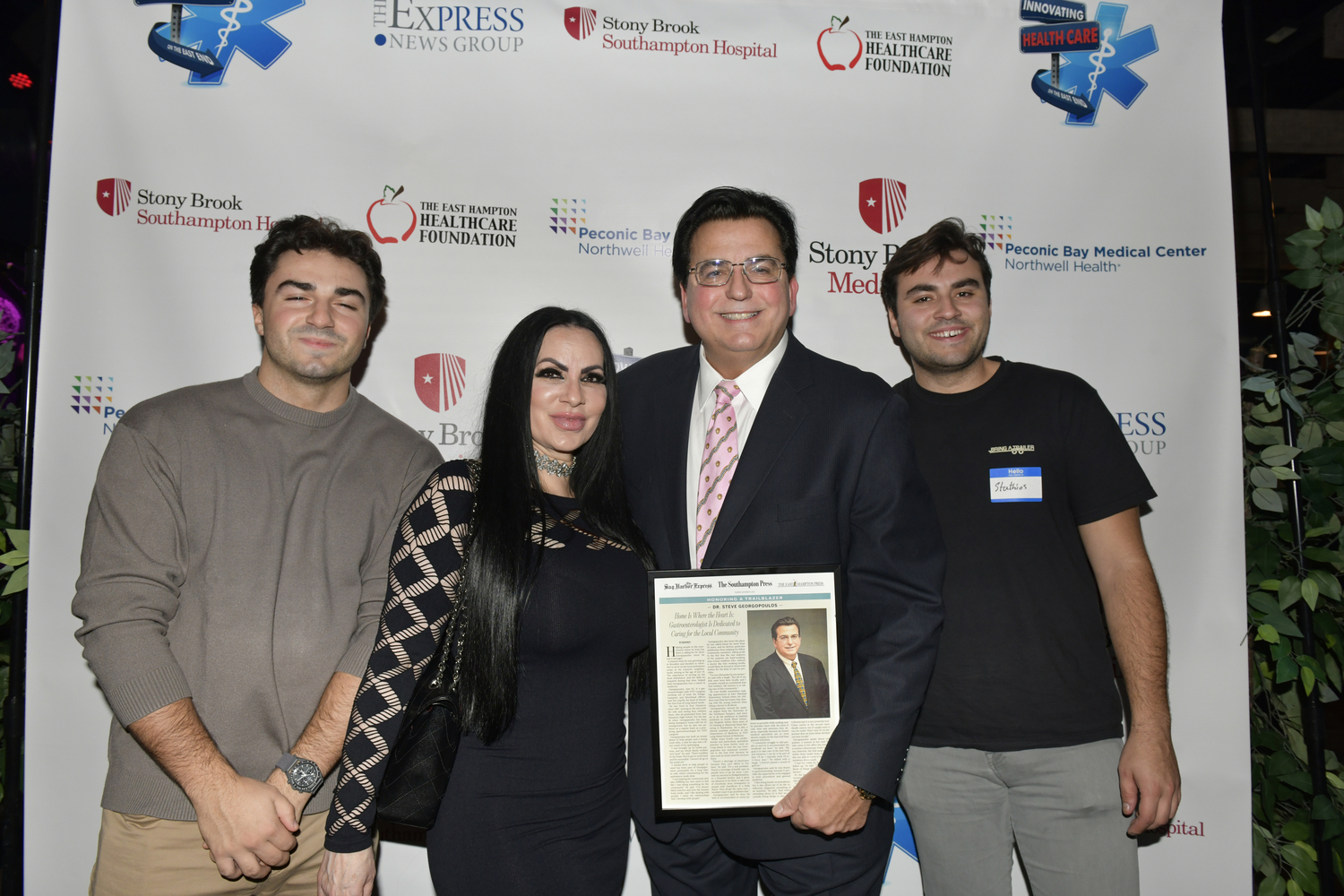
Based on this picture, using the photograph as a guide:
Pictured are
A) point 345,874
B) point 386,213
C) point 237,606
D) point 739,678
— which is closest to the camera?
point 345,874

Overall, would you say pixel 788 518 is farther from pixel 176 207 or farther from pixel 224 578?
pixel 176 207

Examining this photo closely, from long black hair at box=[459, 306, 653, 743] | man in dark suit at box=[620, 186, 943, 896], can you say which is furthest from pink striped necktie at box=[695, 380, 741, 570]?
long black hair at box=[459, 306, 653, 743]

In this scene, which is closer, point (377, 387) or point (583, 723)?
point (583, 723)

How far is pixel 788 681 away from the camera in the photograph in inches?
73.0

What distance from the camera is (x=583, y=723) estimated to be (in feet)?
6.11

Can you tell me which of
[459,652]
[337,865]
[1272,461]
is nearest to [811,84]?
[1272,461]

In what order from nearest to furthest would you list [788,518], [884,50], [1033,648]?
1. [788,518]
2. [1033,648]
3. [884,50]

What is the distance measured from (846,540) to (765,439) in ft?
1.13

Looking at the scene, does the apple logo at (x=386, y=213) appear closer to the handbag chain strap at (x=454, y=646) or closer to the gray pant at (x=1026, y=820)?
the handbag chain strap at (x=454, y=646)

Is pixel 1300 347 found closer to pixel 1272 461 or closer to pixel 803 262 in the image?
pixel 1272 461

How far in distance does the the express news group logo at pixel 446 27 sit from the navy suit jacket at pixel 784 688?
2645mm

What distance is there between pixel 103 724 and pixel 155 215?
1.98 m

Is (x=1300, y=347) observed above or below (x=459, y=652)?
above

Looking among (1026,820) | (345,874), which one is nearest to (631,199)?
(345,874)
